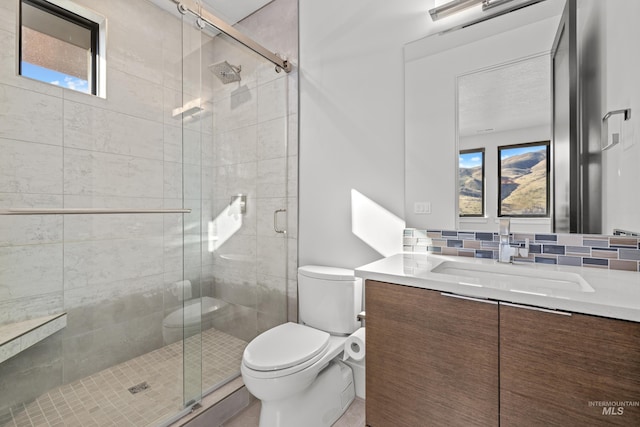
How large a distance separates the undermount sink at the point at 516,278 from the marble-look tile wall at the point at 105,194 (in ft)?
4.68

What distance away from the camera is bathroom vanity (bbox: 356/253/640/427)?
2.43 feet

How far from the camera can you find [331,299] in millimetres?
1700

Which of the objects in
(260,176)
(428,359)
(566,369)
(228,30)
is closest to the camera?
(566,369)

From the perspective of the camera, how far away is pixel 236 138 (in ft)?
6.45

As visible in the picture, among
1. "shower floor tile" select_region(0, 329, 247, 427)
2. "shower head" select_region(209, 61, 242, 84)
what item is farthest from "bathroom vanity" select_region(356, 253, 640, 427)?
"shower head" select_region(209, 61, 242, 84)

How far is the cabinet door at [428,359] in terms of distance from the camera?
905mm

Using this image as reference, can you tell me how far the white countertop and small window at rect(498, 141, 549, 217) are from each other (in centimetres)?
25

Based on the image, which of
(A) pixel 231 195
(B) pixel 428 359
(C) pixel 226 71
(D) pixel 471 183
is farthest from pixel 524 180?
(C) pixel 226 71

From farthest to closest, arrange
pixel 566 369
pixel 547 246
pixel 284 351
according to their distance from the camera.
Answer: pixel 284 351
pixel 547 246
pixel 566 369

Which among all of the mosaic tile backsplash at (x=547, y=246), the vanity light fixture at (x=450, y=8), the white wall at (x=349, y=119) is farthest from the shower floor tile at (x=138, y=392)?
the vanity light fixture at (x=450, y=8)

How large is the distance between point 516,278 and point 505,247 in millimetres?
205

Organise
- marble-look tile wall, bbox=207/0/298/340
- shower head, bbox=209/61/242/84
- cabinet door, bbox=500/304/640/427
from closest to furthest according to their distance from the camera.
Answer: cabinet door, bbox=500/304/640/427 → shower head, bbox=209/61/242/84 → marble-look tile wall, bbox=207/0/298/340

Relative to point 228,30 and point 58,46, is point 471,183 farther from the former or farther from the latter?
point 58,46

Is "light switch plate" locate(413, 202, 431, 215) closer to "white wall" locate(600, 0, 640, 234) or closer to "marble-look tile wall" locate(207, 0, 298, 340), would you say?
"white wall" locate(600, 0, 640, 234)
